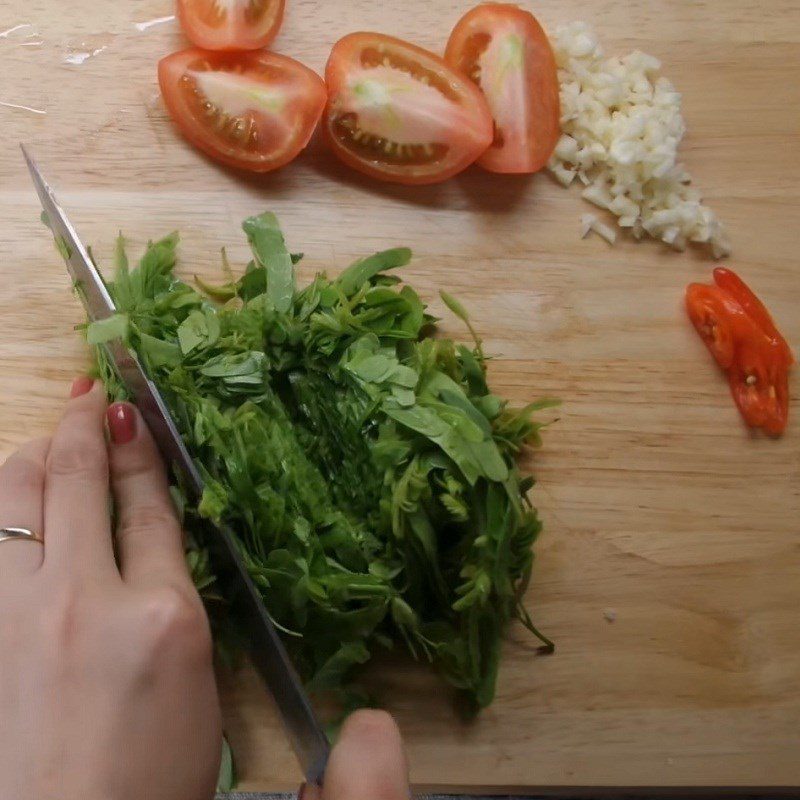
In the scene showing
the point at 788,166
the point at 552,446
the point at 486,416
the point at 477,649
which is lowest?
the point at 477,649

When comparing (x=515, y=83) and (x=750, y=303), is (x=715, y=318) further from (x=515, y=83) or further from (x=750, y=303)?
(x=515, y=83)

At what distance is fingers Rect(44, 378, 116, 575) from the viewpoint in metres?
1.25

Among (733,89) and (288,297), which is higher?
(733,89)

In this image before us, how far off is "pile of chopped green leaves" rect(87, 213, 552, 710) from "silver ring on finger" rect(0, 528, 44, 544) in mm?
213

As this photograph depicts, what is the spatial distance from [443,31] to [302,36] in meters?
0.26

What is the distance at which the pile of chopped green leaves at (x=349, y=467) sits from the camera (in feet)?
4.26

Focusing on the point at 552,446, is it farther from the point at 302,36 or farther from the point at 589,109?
the point at 302,36

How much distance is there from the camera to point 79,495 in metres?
1.29

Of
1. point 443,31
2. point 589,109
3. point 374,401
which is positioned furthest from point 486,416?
point 443,31

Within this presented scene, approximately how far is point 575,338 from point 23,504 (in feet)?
3.04

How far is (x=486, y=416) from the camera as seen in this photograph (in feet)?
4.58

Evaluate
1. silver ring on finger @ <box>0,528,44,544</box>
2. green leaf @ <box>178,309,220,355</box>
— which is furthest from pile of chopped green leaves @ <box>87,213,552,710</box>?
silver ring on finger @ <box>0,528,44,544</box>

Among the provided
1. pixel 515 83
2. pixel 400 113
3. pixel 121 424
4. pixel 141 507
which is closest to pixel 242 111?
pixel 400 113

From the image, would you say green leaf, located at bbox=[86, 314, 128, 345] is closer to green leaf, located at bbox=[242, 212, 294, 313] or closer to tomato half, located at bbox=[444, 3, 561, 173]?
green leaf, located at bbox=[242, 212, 294, 313]
